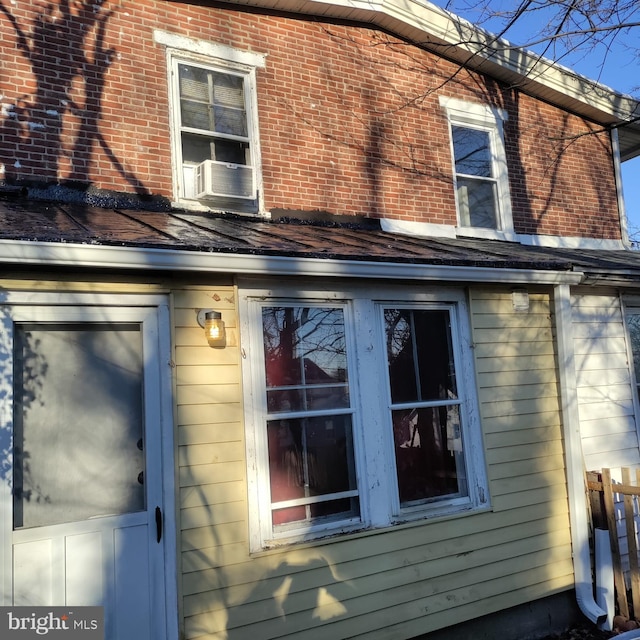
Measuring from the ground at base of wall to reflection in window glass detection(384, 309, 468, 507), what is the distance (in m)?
1.54

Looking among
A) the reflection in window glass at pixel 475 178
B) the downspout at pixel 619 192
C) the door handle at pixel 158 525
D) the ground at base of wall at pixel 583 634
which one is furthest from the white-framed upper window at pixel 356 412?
the downspout at pixel 619 192

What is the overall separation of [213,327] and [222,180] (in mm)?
2141

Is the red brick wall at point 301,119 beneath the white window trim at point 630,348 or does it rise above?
above

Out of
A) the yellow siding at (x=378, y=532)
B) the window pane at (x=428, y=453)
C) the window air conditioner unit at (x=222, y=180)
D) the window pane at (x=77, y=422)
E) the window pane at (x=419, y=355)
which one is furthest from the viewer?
the window air conditioner unit at (x=222, y=180)

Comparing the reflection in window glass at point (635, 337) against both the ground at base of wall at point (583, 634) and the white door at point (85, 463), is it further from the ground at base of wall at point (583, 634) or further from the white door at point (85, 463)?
the white door at point (85, 463)

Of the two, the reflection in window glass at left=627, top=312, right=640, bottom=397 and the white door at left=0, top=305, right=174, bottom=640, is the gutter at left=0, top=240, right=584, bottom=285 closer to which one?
the white door at left=0, top=305, right=174, bottom=640

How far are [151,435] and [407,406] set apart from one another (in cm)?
210

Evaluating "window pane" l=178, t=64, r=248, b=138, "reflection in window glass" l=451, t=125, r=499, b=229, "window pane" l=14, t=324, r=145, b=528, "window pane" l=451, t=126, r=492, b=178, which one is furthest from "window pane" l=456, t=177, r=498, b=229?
"window pane" l=14, t=324, r=145, b=528

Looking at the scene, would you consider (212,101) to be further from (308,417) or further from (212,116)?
(308,417)

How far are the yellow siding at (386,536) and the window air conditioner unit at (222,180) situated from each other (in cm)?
174

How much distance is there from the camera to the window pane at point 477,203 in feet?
25.0

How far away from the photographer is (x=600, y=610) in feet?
17.6

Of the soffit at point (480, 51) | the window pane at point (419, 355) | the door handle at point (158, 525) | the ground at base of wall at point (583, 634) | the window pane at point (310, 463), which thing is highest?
the soffit at point (480, 51)

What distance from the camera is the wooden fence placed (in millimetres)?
5375
